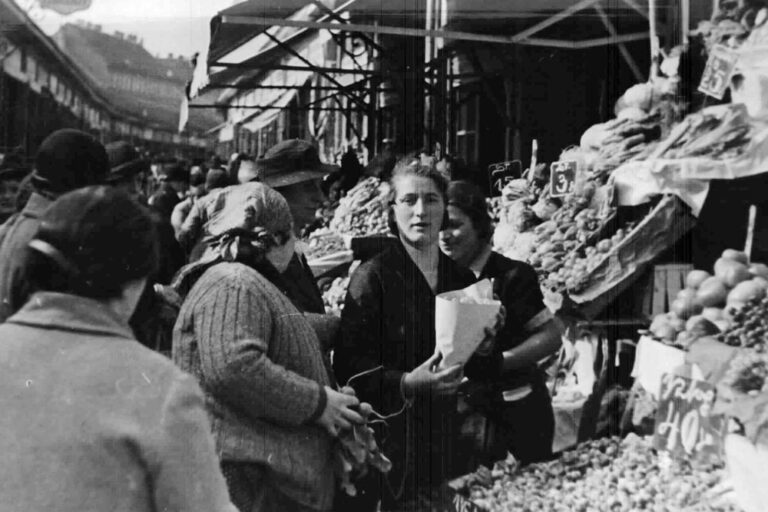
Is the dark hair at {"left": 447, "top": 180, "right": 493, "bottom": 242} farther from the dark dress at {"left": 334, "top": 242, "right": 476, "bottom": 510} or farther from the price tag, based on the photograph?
the price tag

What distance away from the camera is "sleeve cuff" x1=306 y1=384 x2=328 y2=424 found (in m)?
2.84

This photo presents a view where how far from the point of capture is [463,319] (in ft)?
11.1

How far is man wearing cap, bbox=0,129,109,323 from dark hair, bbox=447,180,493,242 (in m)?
1.17

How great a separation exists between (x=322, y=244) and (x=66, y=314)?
1.79 m

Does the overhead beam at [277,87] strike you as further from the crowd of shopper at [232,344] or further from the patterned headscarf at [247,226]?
the patterned headscarf at [247,226]

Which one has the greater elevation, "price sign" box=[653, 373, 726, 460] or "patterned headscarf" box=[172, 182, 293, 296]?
"patterned headscarf" box=[172, 182, 293, 296]

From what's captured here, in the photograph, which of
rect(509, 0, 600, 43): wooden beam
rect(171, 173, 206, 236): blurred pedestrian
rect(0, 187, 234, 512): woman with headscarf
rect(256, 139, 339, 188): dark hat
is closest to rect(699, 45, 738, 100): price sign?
rect(509, 0, 600, 43): wooden beam

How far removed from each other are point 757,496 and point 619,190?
42.3 inches

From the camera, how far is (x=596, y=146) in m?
3.43

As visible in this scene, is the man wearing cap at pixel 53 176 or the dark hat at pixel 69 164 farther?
the dark hat at pixel 69 164

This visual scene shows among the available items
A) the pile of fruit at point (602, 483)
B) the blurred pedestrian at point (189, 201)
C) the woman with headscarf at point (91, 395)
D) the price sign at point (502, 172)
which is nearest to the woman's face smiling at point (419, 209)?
the price sign at point (502, 172)

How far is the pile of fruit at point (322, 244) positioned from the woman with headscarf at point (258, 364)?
0.61 metres

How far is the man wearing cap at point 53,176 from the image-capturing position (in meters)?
2.83

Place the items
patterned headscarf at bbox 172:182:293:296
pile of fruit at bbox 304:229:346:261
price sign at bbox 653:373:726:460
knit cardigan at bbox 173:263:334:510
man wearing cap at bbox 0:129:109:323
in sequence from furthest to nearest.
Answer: pile of fruit at bbox 304:229:346:261 → price sign at bbox 653:373:726:460 → patterned headscarf at bbox 172:182:293:296 → man wearing cap at bbox 0:129:109:323 → knit cardigan at bbox 173:263:334:510
